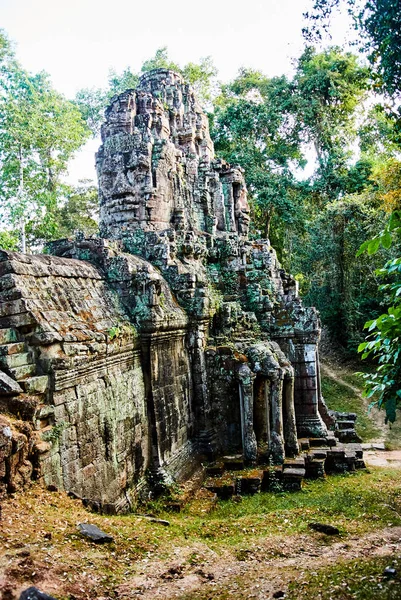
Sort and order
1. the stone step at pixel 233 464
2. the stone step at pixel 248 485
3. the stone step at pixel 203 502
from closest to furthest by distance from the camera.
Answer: the stone step at pixel 203 502 → the stone step at pixel 248 485 → the stone step at pixel 233 464

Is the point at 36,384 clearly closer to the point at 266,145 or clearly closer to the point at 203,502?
the point at 203,502

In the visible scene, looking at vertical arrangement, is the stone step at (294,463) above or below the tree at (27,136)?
below

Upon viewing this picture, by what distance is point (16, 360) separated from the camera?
572 cm

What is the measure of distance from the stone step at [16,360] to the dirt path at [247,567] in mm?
2542

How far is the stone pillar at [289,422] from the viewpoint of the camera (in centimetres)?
1149

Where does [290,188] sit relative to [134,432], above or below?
above

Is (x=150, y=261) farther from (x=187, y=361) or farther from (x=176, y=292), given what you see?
(x=187, y=361)

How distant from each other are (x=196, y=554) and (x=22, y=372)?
9.44ft

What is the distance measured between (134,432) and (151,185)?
7556mm

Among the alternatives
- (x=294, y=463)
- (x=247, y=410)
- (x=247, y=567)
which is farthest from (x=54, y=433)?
(x=294, y=463)

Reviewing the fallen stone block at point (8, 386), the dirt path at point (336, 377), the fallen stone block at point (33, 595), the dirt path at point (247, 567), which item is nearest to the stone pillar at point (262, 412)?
the dirt path at point (247, 567)

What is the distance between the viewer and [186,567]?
5242mm

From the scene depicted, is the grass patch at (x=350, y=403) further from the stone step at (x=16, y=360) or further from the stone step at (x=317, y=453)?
the stone step at (x=16, y=360)

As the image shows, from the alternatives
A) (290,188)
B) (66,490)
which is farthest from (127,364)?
(290,188)
